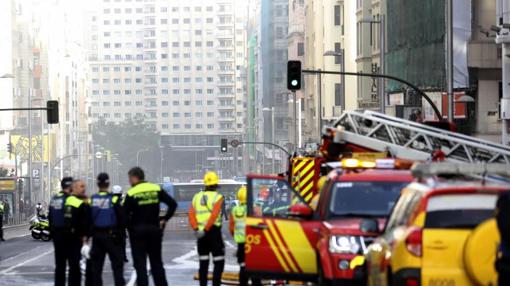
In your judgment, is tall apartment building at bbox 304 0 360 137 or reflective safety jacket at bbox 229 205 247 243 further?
tall apartment building at bbox 304 0 360 137

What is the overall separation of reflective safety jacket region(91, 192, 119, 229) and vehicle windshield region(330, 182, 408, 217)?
3.96 metres

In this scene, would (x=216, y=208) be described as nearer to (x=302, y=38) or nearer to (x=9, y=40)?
(x=302, y=38)

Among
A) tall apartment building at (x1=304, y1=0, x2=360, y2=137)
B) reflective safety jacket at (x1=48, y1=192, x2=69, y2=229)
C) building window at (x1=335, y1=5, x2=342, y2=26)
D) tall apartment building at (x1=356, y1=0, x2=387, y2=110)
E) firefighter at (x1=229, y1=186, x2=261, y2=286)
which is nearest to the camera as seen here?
reflective safety jacket at (x1=48, y1=192, x2=69, y2=229)

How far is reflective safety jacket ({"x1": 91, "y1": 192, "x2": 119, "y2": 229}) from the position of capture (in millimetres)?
21203

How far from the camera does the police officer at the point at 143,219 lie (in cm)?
2077

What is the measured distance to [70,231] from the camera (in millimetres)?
21547

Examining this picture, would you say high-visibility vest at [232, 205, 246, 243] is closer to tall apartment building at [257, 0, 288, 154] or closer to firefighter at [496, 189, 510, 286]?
firefighter at [496, 189, 510, 286]

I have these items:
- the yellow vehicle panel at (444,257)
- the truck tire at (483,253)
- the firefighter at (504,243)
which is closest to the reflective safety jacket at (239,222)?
the yellow vehicle panel at (444,257)

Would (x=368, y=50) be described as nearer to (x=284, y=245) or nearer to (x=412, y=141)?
(x=412, y=141)

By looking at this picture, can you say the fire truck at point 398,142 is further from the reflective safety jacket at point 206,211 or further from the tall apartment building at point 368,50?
the tall apartment building at point 368,50

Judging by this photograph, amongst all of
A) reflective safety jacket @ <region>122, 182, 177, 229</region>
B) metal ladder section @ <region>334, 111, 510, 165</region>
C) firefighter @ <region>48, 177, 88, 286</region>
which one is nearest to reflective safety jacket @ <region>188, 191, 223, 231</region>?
reflective safety jacket @ <region>122, 182, 177, 229</region>

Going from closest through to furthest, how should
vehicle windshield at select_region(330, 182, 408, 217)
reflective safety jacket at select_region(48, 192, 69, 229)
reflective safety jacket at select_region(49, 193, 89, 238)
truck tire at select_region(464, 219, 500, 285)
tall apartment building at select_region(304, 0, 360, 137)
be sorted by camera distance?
truck tire at select_region(464, 219, 500, 285) → vehicle windshield at select_region(330, 182, 408, 217) → reflective safety jacket at select_region(49, 193, 89, 238) → reflective safety jacket at select_region(48, 192, 69, 229) → tall apartment building at select_region(304, 0, 360, 137)

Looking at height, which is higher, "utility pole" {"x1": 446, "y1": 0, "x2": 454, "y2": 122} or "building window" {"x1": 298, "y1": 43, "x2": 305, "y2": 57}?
"building window" {"x1": 298, "y1": 43, "x2": 305, "y2": 57}

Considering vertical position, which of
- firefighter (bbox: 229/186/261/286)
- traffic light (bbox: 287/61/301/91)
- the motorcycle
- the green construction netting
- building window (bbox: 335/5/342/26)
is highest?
building window (bbox: 335/5/342/26)
